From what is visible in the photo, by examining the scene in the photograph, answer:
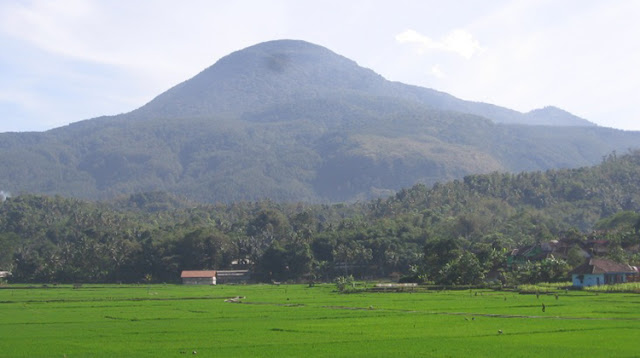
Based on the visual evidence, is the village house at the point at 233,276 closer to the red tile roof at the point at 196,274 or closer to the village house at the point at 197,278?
the red tile roof at the point at 196,274

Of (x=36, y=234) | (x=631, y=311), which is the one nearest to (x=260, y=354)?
(x=631, y=311)

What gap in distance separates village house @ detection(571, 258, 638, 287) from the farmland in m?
8.06

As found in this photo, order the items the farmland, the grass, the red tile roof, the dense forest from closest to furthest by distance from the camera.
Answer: the farmland → the grass → the dense forest → the red tile roof

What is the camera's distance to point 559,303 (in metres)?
47.5

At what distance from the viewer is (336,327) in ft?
121

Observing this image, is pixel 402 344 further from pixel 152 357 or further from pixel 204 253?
pixel 204 253

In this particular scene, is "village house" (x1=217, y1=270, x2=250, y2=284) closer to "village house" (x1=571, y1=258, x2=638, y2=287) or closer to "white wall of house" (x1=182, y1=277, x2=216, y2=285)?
"white wall of house" (x1=182, y1=277, x2=216, y2=285)

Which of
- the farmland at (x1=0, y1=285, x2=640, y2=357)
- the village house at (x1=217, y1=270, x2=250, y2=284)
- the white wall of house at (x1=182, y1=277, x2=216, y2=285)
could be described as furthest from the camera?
the village house at (x1=217, y1=270, x2=250, y2=284)

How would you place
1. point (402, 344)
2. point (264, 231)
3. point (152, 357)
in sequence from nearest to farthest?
point (152, 357)
point (402, 344)
point (264, 231)

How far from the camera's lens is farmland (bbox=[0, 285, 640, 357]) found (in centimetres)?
2922

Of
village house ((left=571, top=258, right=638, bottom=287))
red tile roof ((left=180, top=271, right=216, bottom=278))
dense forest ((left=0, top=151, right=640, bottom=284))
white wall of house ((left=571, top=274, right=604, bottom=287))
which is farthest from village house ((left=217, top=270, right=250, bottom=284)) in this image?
white wall of house ((left=571, top=274, right=604, bottom=287))

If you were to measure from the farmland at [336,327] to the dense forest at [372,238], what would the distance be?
23.2 metres

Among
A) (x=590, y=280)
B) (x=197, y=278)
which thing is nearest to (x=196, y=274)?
(x=197, y=278)

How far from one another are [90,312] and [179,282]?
5714 cm
